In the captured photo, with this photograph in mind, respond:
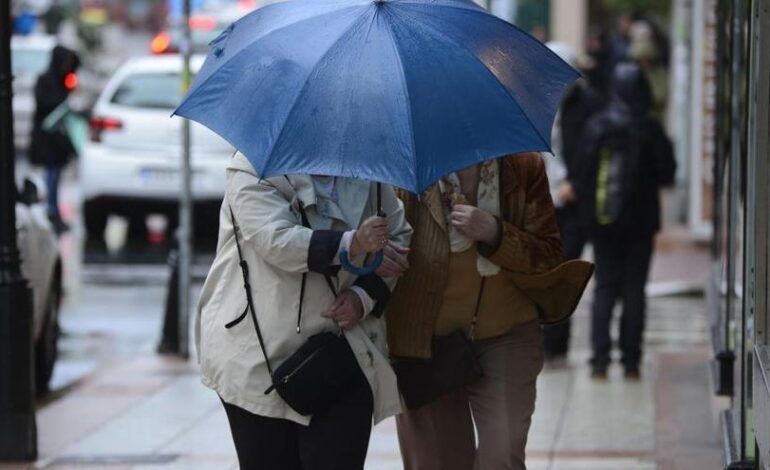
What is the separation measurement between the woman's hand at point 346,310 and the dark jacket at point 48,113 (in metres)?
12.9

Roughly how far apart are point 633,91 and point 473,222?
15.5 ft

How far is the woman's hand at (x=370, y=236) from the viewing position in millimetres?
4684

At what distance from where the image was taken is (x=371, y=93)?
4555 millimetres

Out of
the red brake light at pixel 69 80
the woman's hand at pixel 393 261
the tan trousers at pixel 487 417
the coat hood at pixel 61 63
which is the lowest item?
the tan trousers at pixel 487 417

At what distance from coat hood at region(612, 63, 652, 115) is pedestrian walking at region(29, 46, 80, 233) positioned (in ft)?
28.7

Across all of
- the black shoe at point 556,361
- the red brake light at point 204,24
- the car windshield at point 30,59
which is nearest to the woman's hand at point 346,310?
the black shoe at point 556,361

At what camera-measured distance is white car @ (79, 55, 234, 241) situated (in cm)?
1531

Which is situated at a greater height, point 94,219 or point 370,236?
point 370,236

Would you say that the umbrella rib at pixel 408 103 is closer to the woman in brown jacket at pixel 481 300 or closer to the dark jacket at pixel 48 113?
the woman in brown jacket at pixel 481 300

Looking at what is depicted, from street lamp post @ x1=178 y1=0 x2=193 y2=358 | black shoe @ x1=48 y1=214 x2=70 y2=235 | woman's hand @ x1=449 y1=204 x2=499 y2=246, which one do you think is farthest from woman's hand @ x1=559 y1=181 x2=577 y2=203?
black shoe @ x1=48 y1=214 x2=70 y2=235

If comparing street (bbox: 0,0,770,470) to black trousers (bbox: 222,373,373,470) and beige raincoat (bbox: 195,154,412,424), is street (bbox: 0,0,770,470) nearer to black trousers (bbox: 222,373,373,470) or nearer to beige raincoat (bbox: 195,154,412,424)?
beige raincoat (bbox: 195,154,412,424)

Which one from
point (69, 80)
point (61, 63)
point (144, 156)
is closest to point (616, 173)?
point (144, 156)

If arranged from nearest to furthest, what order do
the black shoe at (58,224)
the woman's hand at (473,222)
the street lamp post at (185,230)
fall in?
the woman's hand at (473,222) → the street lamp post at (185,230) → the black shoe at (58,224)

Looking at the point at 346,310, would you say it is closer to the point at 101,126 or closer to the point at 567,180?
the point at 567,180
